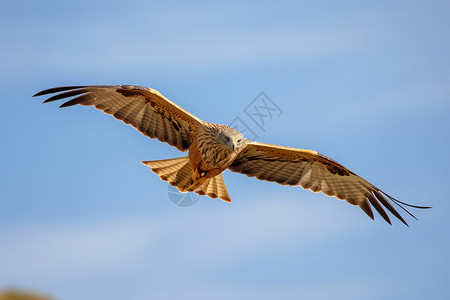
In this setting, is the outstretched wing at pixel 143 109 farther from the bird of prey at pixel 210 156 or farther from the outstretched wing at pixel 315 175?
the outstretched wing at pixel 315 175

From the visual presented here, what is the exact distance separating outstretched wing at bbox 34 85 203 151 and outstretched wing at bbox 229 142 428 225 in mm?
1291

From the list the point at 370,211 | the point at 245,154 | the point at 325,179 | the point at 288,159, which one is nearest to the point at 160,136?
the point at 245,154

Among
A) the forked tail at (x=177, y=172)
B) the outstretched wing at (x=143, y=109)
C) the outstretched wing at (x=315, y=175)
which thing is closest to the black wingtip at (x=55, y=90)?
the outstretched wing at (x=143, y=109)

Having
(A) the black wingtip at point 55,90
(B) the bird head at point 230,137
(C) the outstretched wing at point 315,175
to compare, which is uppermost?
(C) the outstretched wing at point 315,175

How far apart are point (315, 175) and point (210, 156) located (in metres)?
2.72

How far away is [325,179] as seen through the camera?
1288 centimetres

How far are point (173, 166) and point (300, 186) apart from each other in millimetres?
2662

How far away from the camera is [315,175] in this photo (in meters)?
12.9

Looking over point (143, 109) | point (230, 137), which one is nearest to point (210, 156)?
point (230, 137)

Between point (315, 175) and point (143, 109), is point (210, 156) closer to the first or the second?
point (143, 109)

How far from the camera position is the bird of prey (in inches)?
443

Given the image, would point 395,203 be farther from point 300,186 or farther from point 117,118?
point 117,118

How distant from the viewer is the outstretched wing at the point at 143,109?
445 inches

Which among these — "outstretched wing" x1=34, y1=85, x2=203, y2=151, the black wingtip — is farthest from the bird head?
the black wingtip
